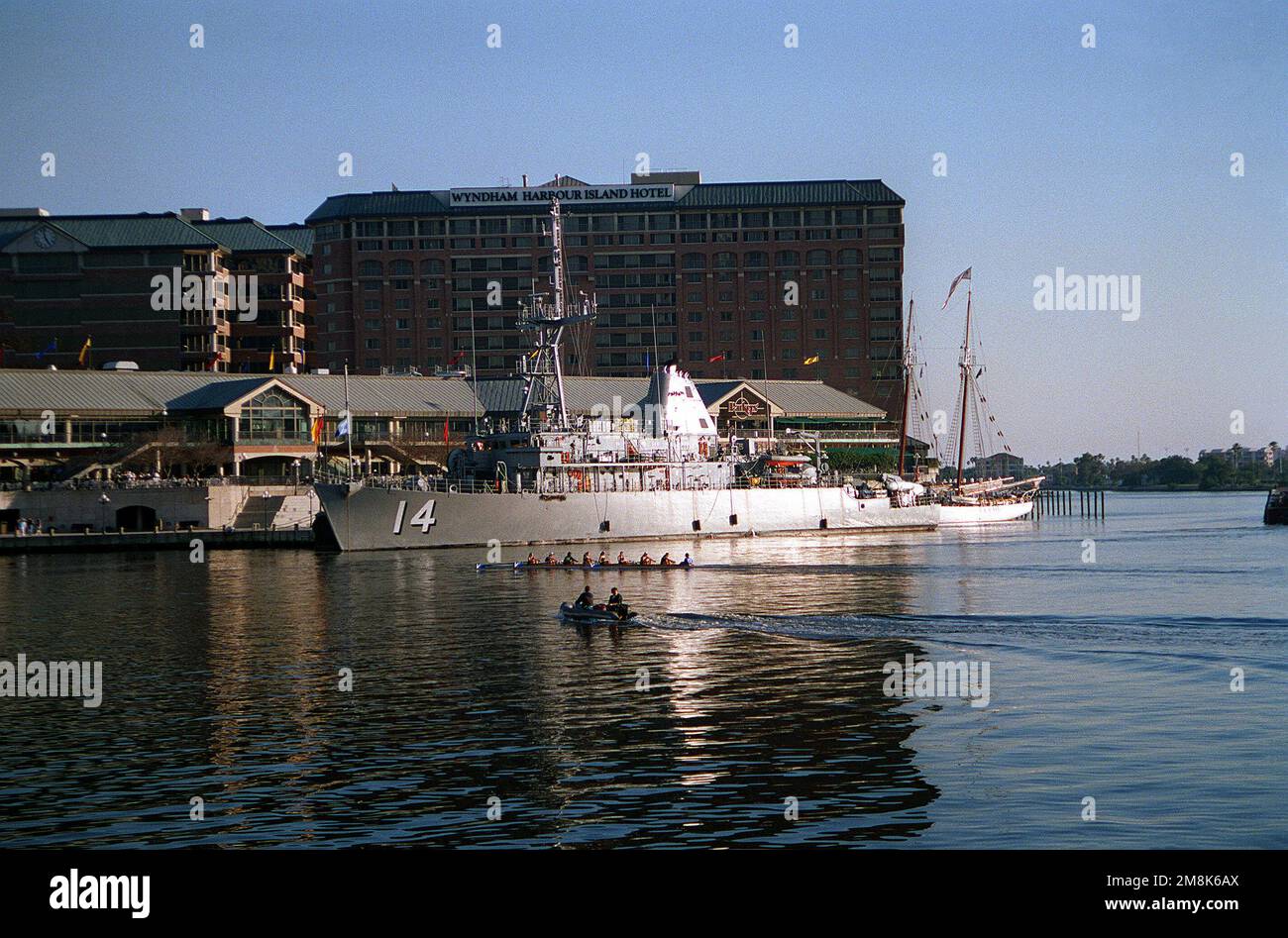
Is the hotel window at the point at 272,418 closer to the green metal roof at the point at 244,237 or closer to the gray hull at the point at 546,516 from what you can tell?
the gray hull at the point at 546,516

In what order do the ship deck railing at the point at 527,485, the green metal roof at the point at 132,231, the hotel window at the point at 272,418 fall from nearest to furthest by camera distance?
the ship deck railing at the point at 527,485
the hotel window at the point at 272,418
the green metal roof at the point at 132,231

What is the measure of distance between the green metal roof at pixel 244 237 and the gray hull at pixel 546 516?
301 ft

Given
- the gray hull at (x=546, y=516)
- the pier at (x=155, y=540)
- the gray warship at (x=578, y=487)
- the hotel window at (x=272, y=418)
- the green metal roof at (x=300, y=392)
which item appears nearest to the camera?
the gray hull at (x=546, y=516)

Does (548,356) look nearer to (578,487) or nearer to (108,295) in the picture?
(578,487)

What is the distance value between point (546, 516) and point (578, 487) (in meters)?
5.00

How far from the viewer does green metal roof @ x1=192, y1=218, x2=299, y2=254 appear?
6663 inches

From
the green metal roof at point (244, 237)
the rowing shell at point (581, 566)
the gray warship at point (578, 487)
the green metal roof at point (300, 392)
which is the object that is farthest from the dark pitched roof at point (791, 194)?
the rowing shell at point (581, 566)

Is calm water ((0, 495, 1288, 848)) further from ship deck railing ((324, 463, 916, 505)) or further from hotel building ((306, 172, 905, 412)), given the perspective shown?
hotel building ((306, 172, 905, 412))

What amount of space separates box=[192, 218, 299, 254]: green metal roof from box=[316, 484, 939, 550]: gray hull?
9162 centimetres

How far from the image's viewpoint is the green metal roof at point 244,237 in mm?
169250

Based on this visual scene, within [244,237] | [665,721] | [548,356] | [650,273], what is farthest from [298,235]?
[665,721]

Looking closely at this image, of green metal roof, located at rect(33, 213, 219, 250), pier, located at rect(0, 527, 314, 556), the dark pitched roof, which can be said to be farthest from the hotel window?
the dark pitched roof

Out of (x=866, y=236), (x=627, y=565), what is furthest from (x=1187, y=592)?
(x=866, y=236)

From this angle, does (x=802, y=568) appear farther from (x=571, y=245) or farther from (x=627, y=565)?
(x=571, y=245)
